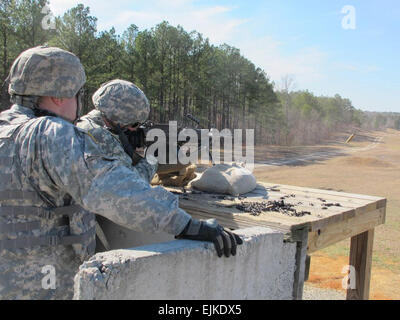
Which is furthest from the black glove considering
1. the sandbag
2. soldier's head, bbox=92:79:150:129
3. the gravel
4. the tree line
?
the tree line

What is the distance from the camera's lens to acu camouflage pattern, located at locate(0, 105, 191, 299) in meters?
1.30

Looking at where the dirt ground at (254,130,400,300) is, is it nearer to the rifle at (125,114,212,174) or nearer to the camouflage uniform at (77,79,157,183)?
the rifle at (125,114,212,174)

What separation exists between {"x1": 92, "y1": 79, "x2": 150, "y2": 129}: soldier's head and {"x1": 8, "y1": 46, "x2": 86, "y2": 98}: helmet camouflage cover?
86 centimetres

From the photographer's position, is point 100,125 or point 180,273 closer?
point 180,273

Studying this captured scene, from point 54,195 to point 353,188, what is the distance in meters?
15.0

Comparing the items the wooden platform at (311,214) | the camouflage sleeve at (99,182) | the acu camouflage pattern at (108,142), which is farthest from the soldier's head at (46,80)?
the wooden platform at (311,214)

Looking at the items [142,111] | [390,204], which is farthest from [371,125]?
[142,111]

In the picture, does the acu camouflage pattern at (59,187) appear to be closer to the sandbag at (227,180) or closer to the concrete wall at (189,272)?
the concrete wall at (189,272)

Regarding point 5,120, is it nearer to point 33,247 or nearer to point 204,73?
point 33,247

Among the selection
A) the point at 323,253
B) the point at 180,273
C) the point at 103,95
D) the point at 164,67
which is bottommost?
the point at 323,253

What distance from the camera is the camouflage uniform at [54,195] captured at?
1303 millimetres

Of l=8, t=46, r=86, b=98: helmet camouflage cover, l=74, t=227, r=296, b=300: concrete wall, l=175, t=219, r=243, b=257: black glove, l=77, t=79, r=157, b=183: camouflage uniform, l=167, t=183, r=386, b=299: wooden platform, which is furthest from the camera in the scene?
l=77, t=79, r=157, b=183: camouflage uniform

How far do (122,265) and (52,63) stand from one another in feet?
3.02

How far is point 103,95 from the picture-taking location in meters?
2.53
